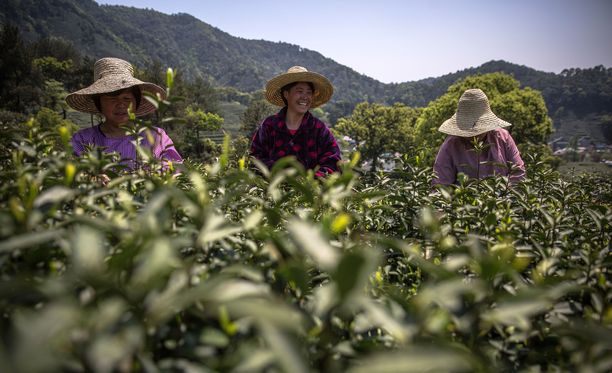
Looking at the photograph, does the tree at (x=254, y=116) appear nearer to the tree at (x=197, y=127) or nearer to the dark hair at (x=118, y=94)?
the tree at (x=197, y=127)

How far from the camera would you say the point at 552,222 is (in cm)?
138

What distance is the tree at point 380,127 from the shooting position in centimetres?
4084

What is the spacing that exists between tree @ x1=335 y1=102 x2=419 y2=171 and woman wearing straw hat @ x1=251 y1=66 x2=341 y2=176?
36391 millimetres

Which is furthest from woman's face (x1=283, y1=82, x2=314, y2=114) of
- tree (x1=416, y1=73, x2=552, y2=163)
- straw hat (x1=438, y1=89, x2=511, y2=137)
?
tree (x1=416, y1=73, x2=552, y2=163)

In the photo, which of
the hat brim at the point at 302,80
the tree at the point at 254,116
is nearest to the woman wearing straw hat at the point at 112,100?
the hat brim at the point at 302,80

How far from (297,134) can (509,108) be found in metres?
27.2

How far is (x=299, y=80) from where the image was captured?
458 centimetres

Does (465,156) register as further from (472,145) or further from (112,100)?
(112,100)

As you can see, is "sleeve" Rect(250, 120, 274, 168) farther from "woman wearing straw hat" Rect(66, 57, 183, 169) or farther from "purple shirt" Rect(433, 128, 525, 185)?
"purple shirt" Rect(433, 128, 525, 185)

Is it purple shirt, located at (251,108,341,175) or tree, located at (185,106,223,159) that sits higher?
purple shirt, located at (251,108,341,175)

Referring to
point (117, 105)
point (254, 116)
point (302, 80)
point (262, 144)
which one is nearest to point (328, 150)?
point (262, 144)

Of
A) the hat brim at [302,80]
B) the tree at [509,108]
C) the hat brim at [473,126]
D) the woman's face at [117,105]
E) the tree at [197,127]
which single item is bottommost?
the tree at [197,127]

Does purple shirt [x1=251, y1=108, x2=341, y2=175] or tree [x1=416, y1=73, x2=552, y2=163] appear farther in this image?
tree [x1=416, y1=73, x2=552, y2=163]

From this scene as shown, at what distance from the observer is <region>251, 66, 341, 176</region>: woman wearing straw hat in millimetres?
4191
